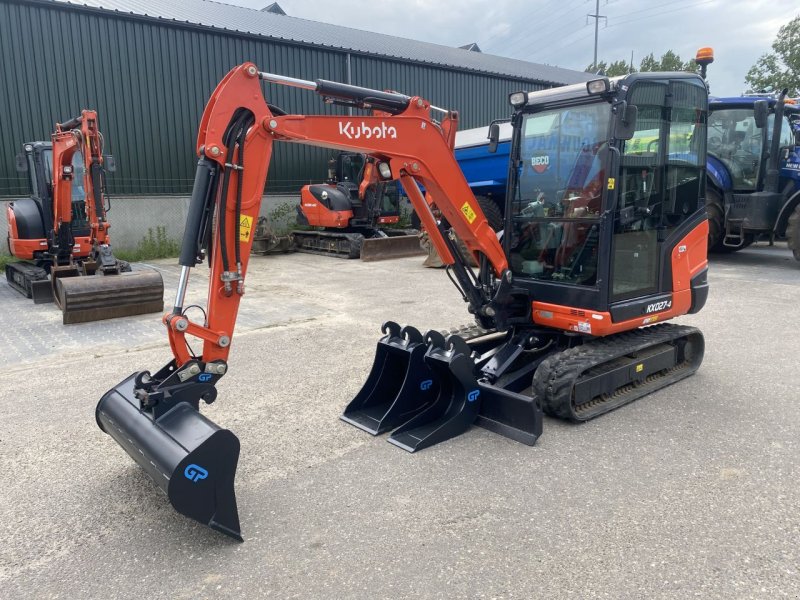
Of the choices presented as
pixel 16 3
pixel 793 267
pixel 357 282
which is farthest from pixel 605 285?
pixel 16 3

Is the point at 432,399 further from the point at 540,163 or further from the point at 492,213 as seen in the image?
the point at 492,213

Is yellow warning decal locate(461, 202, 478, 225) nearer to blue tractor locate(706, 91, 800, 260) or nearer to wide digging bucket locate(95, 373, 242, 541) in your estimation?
wide digging bucket locate(95, 373, 242, 541)

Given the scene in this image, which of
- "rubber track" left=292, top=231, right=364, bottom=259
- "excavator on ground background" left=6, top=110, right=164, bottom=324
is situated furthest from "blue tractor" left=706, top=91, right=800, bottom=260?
"excavator on ground background" left=6, top=110, right=164, bottom=324

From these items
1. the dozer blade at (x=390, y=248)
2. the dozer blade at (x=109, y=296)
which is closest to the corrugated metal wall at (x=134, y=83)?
the dozer blade at (x=390, y=248)

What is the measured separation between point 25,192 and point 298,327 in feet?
31.3

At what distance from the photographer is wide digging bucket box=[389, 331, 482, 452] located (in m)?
4.07

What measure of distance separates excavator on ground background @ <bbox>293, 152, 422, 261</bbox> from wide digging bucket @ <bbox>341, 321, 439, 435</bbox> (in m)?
9.22

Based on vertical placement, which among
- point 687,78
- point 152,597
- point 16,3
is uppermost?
point 16,3

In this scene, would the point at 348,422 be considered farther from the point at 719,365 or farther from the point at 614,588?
the point at 719,365

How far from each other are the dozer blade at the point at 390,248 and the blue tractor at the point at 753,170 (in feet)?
21.0

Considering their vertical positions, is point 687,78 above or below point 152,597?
above

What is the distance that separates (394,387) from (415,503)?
140 cm

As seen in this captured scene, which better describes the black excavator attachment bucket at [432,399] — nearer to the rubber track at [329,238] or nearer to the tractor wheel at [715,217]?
the tractor wheel at [715,217]

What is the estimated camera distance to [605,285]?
441 centimetres
